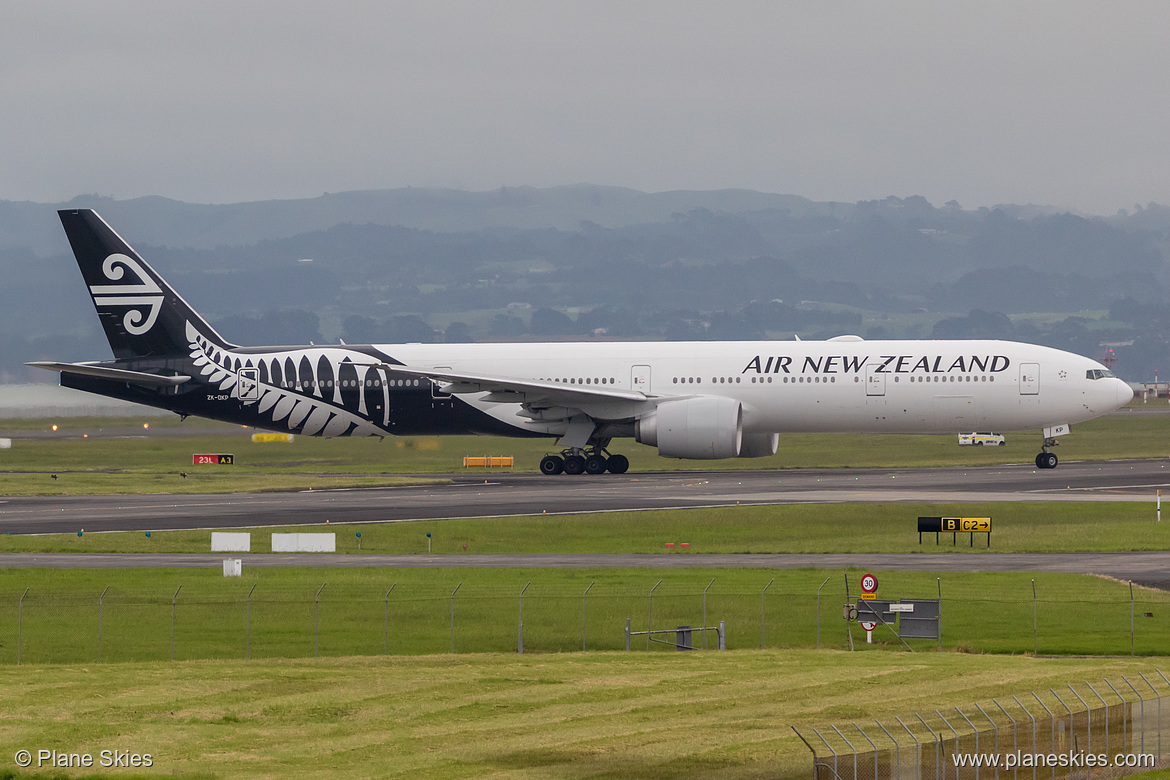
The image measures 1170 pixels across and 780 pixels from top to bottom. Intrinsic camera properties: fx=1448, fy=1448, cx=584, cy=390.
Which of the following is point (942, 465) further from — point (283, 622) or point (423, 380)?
point (283, 622)

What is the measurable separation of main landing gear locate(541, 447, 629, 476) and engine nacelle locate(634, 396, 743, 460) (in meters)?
4.83

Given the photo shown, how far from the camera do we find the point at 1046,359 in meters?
66.6

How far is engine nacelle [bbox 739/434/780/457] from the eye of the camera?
70562 mm

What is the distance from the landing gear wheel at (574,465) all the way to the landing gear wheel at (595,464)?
0.80 feet

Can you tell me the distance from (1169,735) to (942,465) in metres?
53.8

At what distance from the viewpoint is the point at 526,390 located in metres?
67.2

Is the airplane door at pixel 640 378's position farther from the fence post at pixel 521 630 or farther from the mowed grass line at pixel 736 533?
the fence post at pixel 521 630

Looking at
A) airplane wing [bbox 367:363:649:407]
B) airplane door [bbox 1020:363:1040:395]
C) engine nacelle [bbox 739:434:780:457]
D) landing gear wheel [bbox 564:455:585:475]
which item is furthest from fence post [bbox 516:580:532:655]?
airplane door [bbox 1020:363:1040:395]

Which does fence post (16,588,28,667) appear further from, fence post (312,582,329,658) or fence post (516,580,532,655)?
fence post (516,580,532,655)

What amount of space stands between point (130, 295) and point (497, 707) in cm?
4990

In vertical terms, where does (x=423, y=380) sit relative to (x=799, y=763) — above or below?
above

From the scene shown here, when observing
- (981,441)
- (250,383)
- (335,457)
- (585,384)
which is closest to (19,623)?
(585,384)

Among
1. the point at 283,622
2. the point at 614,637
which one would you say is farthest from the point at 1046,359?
the point at 283,622

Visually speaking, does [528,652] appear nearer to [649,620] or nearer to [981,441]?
[649,620]
